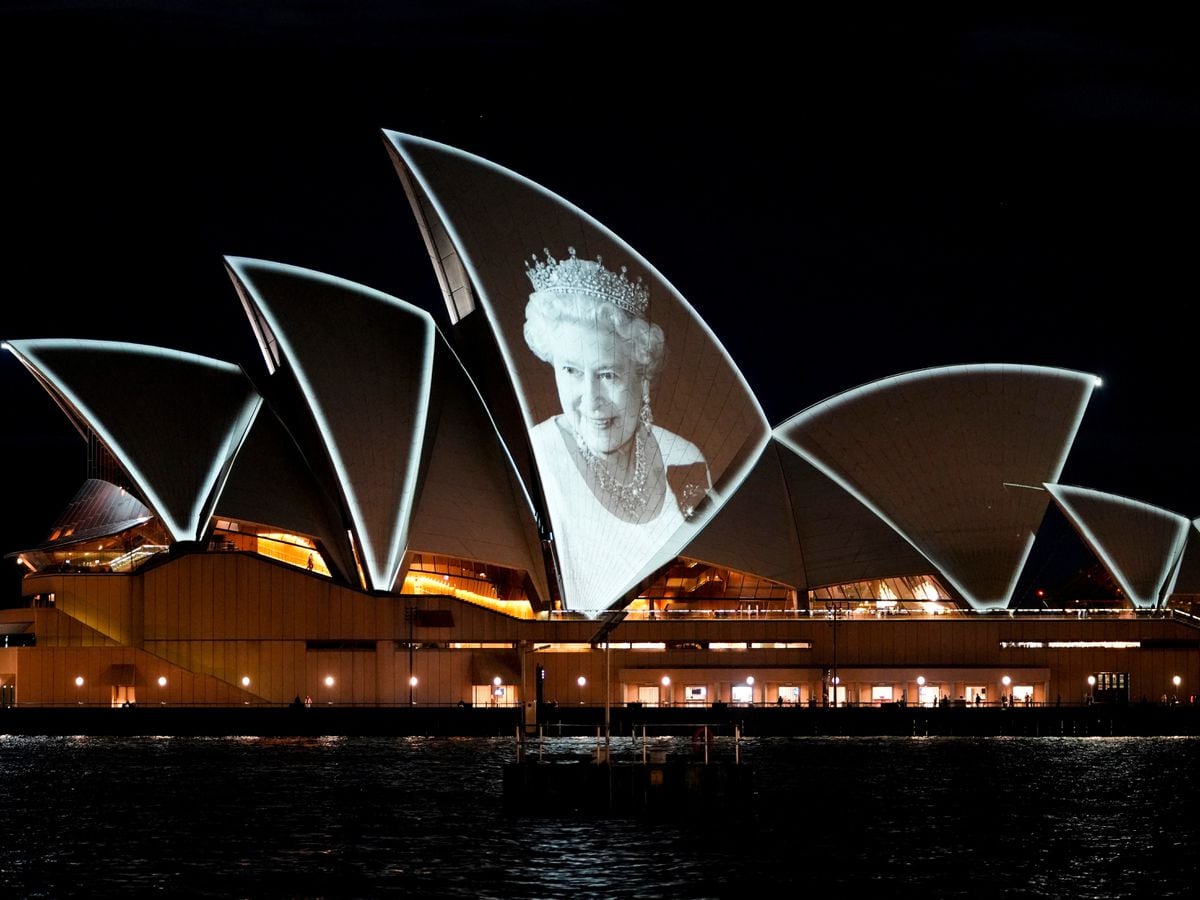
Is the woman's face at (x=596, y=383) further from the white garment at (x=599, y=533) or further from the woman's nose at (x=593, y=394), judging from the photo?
the white garment at (x=599, y=533)

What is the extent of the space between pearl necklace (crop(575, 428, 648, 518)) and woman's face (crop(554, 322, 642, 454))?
307 mm

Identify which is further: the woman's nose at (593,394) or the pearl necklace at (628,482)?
the pearl necklace at (628,482)

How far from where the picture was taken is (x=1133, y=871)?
28.9m

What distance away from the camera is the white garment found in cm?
5947

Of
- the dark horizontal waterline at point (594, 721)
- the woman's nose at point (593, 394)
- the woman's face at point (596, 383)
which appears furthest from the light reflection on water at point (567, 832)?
the woman's nose at point (593, 394)

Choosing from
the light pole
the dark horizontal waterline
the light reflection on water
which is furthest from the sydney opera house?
the light reflection on water

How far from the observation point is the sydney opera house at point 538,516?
57.0 m

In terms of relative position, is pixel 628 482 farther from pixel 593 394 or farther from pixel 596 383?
pixel 596 383

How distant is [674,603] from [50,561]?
22.2 meters

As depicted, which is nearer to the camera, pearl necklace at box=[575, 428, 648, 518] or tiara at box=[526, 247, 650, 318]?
tiara at box=[526, 247, 650, 318]

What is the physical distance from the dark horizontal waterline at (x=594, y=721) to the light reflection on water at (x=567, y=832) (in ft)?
25.7

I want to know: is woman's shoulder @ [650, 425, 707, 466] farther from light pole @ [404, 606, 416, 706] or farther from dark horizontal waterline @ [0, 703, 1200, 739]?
light pole @ [404, 606, 416, 706]

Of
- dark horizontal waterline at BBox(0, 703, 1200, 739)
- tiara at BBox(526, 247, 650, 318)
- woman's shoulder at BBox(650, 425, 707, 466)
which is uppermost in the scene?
tiara at BBox(526, 247, 650, 318)

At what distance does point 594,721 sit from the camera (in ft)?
188
